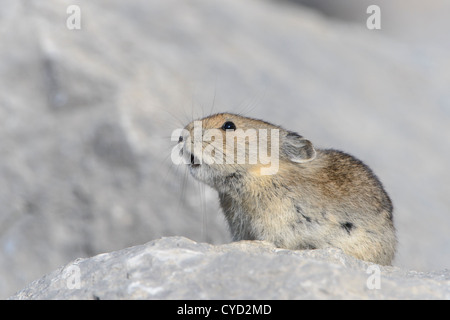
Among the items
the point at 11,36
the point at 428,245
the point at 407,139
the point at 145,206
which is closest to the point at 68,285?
the point at 145,206

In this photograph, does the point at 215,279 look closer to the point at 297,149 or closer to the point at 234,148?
the point at 234,148

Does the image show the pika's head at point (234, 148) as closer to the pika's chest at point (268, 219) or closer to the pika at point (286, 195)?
the pika at point (286, 195)

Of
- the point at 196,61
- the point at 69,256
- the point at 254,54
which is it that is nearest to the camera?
the point at 69,256

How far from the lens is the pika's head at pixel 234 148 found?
6.96 meters

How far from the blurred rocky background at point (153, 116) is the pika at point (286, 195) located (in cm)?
308

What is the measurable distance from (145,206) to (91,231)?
817 millimetres

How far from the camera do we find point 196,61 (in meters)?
12.8

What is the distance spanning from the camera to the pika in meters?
6.89

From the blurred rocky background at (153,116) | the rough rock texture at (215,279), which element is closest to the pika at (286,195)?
the rough rock texture at (215,279)

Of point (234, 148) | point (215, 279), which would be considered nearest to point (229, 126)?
point (234, 148)

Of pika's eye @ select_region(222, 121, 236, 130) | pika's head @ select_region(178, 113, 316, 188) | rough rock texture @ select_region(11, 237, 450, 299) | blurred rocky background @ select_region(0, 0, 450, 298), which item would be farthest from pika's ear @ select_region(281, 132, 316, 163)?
blurred rocky background @ select_region(0, 0, 450, 298)

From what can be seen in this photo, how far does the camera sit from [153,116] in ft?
36.5

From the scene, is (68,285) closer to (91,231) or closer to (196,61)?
(91,231)

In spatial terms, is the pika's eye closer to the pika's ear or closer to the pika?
the pika
